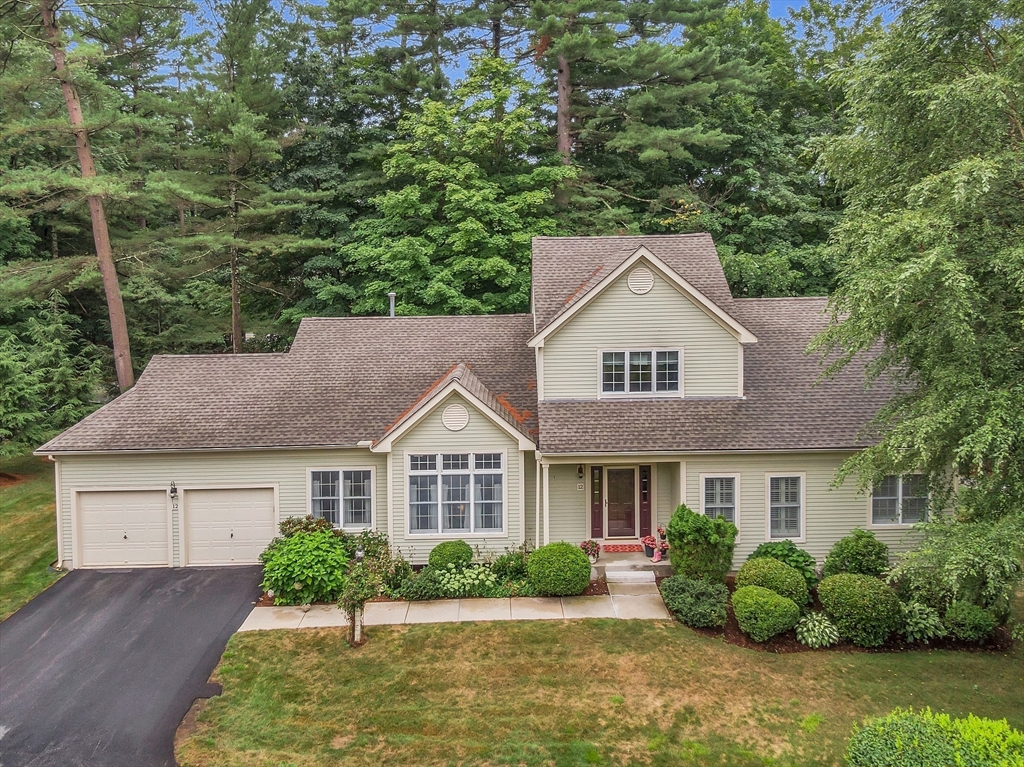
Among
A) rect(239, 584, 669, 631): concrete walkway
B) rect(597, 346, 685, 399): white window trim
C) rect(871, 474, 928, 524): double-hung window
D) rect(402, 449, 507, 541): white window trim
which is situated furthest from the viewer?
rect(597, 346, 685, 399): white window trim

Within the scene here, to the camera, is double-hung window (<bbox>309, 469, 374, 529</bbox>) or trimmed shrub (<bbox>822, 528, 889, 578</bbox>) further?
double-hung window (<bbox>309, 469, 374, 529</bbox>)

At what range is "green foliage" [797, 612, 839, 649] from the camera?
1076cm

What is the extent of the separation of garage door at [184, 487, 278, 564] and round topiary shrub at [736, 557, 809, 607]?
1067 centimetres

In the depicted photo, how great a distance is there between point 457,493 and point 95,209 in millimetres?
16783

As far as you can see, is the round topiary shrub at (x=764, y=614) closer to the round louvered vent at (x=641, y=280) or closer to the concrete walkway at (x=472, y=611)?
the concrete walkway at (x=472, y=611)

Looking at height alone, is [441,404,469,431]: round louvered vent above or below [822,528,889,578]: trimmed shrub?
above

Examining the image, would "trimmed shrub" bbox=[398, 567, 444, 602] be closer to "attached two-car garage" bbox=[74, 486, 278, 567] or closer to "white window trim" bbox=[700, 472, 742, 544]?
"attached two-car garage" bbox=[74, 486, 278, 567]

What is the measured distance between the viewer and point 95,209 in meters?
20.8

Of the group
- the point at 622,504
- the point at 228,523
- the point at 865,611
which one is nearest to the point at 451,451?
the point at 622,504

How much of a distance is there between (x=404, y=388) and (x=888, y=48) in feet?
40.0

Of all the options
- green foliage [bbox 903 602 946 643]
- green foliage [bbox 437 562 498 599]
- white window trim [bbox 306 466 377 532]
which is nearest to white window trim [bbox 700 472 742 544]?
green foliage [bbox 903 602 946 643]

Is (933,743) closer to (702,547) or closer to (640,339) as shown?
(702,547)

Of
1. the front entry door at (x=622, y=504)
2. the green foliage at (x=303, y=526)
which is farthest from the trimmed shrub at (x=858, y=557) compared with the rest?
the green foliage at (x=303, y=526)

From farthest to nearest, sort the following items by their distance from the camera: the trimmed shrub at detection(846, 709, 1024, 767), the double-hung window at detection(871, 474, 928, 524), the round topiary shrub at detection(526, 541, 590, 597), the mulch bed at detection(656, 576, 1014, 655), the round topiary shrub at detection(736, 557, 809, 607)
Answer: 1. the double-hung window at detection(871, 474, 928, 524)
2. the round topiary shrub at detection(526, 541, 590, 597)
3. the round topiary shrub at detection(736, 557, 809, 607)
4. the mulch bed at detection(656, 576, 1014, 655)
5. the trimmed shrub at detection(846, 709, 1024, 767)
